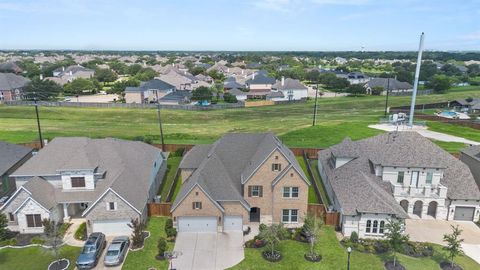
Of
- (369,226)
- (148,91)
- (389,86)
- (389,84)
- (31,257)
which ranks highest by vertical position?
(389,84)

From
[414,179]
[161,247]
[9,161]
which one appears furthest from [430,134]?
[9,161]

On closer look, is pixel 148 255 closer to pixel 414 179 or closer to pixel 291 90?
pixel 414 179

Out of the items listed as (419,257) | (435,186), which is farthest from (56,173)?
(435,186)

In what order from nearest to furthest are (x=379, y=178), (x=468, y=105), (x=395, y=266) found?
1. (x=395, y=266)
2. (x=379, y=178)
3. (x=468, y=105)

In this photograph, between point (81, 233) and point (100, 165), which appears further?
point (100, 165)

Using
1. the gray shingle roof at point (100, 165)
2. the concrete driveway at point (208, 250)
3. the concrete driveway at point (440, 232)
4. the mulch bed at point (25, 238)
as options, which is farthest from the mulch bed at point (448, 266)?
the mulch bed at point (25, 238)

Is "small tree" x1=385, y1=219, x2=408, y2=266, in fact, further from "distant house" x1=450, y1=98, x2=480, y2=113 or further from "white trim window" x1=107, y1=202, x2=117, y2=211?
"distant house" x1=450, y1=98, x2=480, y2=113
